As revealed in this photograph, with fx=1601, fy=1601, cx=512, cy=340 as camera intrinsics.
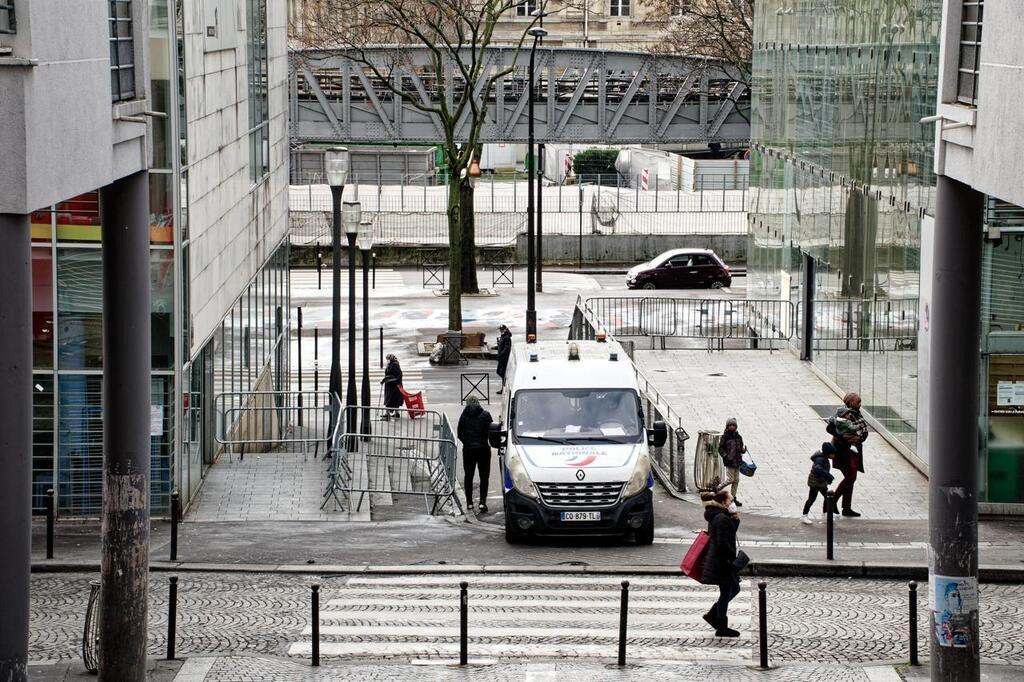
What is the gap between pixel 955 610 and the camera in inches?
510

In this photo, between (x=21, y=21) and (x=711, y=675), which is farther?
(x=711, y=675)

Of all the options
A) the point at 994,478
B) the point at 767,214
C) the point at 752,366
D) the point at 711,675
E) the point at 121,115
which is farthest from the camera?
the point at 767,214

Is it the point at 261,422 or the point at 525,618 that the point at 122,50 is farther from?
the point at 261,422

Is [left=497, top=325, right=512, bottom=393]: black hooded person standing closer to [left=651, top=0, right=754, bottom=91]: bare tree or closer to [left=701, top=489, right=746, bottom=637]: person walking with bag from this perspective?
[left=701, top=489, right=746, bottom=637]: person walking with bag

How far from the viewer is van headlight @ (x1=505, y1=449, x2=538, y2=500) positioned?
20.1m

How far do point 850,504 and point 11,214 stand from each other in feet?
49.7

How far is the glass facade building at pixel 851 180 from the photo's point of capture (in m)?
26.1

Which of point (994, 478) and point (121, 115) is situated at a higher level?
point (121, 115)

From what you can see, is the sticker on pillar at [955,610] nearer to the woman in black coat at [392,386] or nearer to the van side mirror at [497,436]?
the van side mirror at [497,436]

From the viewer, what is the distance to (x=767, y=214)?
41.7m

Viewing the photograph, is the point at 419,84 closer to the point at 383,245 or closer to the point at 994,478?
the point at 383,245

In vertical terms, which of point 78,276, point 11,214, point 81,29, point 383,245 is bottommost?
point 383,245

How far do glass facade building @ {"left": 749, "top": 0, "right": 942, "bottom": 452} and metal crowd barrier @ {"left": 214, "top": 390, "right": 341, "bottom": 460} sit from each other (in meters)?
9.72

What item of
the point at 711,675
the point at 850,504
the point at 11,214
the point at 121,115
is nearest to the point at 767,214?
the point at 850,504
